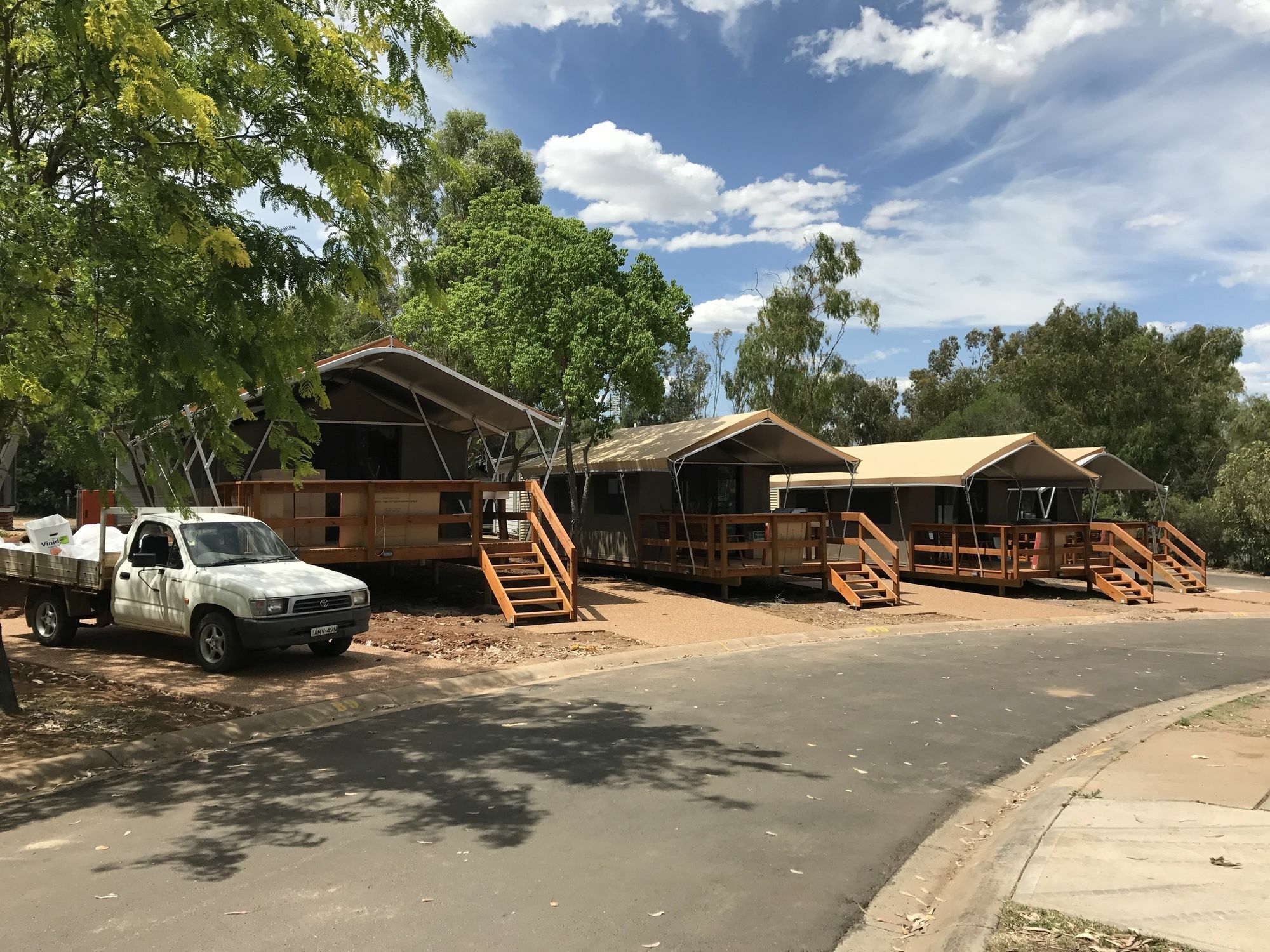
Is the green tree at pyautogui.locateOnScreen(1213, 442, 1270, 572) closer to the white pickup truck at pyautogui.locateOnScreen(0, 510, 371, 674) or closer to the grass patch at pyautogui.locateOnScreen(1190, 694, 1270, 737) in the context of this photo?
the grass patch at pyautogui.locateOnScreen(1190, 694, 1270, 737)

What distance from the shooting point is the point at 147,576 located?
34.9 feet

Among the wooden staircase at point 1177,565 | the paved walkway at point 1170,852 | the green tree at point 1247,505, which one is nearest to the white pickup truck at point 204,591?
the paved walkway at point 1170,852

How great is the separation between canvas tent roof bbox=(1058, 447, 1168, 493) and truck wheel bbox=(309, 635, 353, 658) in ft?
71.7

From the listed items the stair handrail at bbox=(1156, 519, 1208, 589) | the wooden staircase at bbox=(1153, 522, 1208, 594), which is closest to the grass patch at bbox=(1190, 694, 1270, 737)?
the wooden staircase at bbox=(1153, 522, 1208, 594)

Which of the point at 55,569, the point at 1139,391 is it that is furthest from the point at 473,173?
the point at 1139,391

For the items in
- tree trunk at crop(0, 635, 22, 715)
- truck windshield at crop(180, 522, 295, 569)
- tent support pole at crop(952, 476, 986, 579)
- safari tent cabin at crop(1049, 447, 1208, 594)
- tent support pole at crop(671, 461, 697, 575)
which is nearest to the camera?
tree trunk at crop(0, 635, 22, 715)

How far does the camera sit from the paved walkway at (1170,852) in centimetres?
415

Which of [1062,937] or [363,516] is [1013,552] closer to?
[363,516]

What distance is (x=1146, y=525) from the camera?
25.4 meters

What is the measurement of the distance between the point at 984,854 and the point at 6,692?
789 centimetres

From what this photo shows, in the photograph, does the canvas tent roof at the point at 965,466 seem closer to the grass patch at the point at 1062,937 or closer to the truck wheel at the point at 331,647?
the truck wheel at the point at 331,647

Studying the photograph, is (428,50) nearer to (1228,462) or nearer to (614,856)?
(614,856)

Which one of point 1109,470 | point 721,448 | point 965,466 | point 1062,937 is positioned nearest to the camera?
point 1062,937

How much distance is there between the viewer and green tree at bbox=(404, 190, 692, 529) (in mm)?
20312
